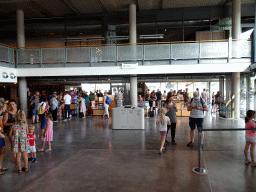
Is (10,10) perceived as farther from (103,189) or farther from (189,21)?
(103,189)

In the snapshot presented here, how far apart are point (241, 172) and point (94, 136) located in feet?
18.6

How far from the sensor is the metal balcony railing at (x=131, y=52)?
40.5ft

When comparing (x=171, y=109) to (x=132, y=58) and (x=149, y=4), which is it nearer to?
(x=132, y=58)

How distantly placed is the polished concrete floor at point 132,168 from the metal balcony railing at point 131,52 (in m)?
6.95

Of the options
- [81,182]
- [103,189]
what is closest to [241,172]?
[103,189]

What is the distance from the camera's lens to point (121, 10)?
16.2 m

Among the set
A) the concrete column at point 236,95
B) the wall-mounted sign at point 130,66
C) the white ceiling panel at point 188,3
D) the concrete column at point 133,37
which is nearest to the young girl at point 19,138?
the wall-mounted sign at point 130,66

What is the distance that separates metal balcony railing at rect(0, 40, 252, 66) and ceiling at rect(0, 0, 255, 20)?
13.6 feet

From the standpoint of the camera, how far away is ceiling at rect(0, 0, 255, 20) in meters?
14.9

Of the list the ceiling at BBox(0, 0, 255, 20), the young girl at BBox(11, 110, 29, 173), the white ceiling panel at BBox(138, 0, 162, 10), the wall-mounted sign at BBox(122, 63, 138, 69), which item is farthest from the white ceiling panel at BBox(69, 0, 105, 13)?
the young girl at BBox(11, 110, 29, 173)

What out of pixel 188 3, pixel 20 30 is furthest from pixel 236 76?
pixel 20 30

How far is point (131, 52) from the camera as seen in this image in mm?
13305

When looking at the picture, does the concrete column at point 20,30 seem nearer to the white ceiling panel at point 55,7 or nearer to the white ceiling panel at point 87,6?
the white ceiling panel at point 55,7

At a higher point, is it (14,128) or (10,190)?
(14,128)
